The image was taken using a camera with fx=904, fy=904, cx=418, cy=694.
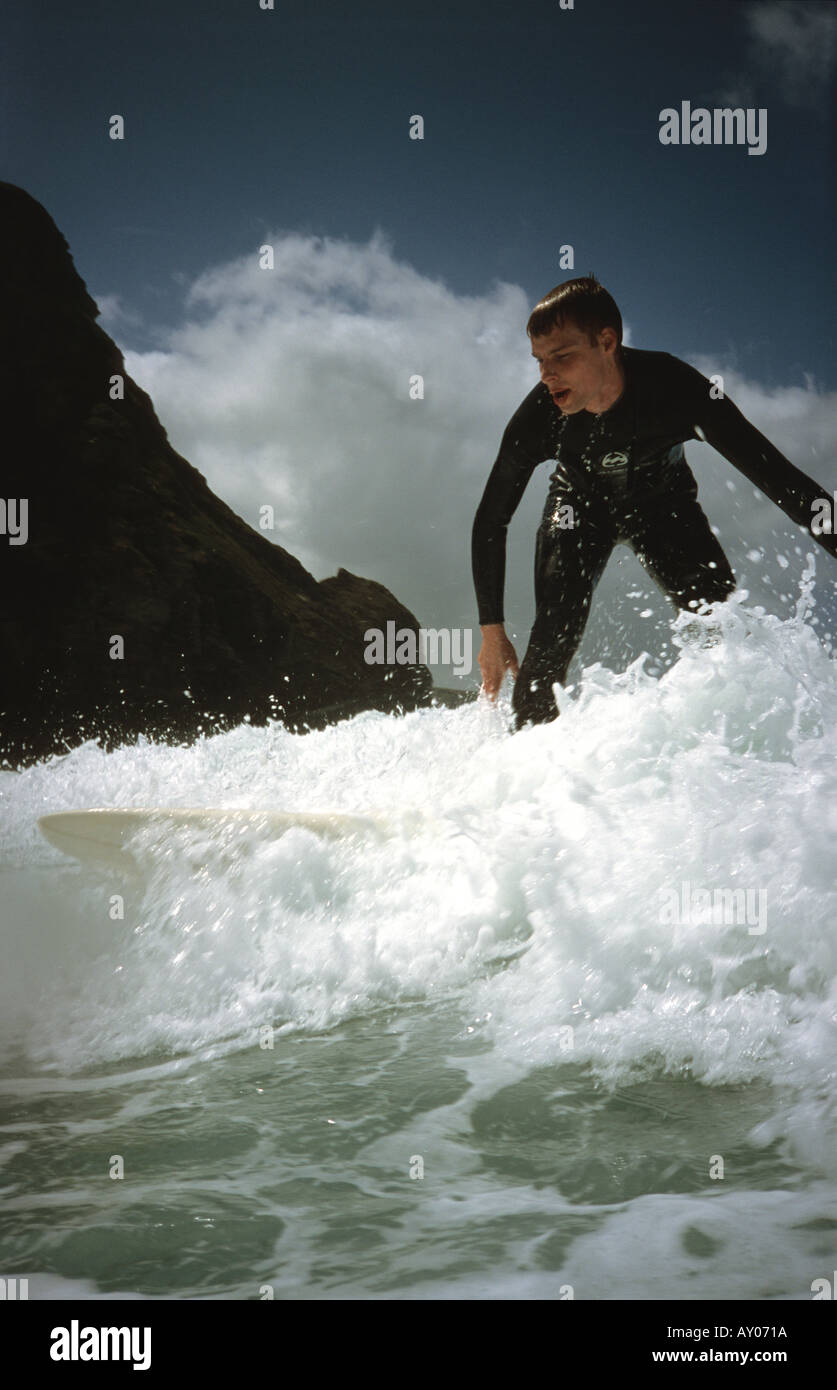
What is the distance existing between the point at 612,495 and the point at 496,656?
0.58 metres

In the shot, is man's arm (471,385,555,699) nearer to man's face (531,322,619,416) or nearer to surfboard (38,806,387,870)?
man's face (531,322,619,416)

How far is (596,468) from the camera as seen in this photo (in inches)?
104

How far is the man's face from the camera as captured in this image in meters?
2.58

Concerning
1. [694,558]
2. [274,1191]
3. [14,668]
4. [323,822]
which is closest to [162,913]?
[323,822]

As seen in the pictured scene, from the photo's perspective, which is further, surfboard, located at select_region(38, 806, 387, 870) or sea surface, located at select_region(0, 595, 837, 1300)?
surfboard, located at select_region(38, 806, 387, 870)

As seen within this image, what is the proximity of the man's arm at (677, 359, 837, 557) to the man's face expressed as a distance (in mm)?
220

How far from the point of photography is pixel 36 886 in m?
3.36

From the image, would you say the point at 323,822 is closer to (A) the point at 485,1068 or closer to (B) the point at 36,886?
(A) the point at 485,1068

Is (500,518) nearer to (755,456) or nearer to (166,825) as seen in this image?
(755,456)

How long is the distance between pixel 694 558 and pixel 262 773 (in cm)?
242

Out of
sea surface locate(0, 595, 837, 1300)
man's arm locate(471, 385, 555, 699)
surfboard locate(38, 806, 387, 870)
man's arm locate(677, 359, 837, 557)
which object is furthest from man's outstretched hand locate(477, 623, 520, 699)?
man's arm locate(677, 359, 837, 557)

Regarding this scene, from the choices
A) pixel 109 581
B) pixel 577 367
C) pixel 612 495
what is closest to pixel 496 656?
pixel 612 495

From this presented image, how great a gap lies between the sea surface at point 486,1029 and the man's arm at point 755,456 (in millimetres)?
306

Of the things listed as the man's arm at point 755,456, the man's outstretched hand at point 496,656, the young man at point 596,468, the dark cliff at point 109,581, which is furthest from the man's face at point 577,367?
the dark cliff at point 109,581
